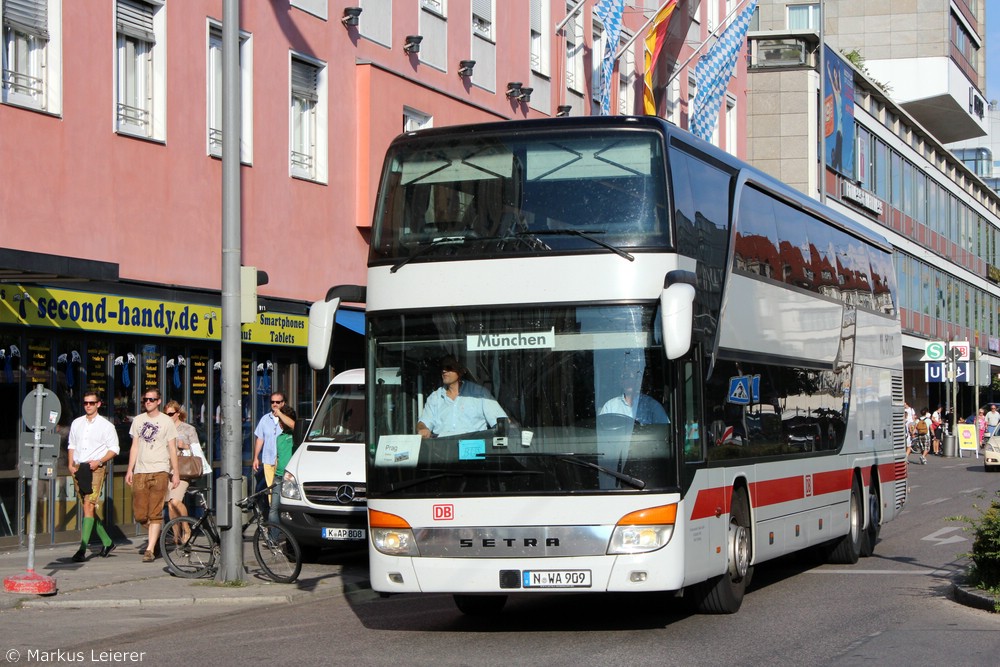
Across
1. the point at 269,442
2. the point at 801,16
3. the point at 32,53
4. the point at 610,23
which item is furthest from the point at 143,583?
the point at 801,16

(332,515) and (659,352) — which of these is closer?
(659,352)

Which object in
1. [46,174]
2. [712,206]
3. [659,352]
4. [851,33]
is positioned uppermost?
[851,33]

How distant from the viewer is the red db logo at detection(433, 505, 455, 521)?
10758mm

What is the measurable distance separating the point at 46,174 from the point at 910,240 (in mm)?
53584

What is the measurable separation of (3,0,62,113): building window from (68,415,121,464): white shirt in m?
4.19

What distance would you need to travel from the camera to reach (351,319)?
2459 cm

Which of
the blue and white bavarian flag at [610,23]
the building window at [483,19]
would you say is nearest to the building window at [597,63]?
the blue and white bavarian flag at [610,23]

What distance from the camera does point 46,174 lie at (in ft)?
60.8

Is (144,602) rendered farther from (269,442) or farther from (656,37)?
(656,37)

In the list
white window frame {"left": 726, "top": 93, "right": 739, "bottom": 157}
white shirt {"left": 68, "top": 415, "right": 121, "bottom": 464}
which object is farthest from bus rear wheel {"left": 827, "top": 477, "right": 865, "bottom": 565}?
white window frame {"left": 726, "top": 93, "right": 739, "bottom": 157}

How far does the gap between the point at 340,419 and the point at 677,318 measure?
846 centimetres

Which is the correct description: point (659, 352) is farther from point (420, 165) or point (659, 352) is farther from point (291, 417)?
point (291, 417)

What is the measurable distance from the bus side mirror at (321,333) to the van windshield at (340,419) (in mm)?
6699

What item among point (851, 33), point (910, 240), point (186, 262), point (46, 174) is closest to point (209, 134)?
point (186, 262)
